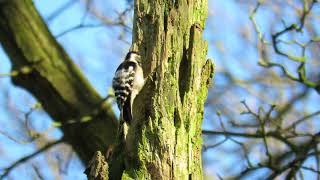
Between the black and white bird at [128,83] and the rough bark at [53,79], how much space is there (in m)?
0.81

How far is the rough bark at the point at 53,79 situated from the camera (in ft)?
17.3

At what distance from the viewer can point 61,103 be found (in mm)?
5320

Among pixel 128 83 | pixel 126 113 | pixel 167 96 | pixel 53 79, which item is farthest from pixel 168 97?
pixel 53 79

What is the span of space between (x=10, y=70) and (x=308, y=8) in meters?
2.38

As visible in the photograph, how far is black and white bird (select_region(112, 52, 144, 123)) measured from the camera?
13.5ft

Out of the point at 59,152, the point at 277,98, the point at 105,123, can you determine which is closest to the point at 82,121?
the point at 105,123

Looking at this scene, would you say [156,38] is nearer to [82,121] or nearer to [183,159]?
[183,159]

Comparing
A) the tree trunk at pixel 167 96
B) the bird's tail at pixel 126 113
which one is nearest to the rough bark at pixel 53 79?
the bird's tail at pixel 126 113

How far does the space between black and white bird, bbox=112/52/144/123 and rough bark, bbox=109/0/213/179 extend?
0.06 meters

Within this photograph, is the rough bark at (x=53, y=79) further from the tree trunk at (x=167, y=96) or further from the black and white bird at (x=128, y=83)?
the tree trunk at (x=167, y=96)

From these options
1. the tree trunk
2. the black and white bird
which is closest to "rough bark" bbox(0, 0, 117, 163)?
the black and white bird

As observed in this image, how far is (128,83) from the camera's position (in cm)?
439

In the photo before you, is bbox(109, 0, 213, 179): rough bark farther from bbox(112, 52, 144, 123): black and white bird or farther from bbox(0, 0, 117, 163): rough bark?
bbox(0, 0, 117, 163): rough bark

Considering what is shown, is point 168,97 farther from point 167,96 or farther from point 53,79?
point 53,79
